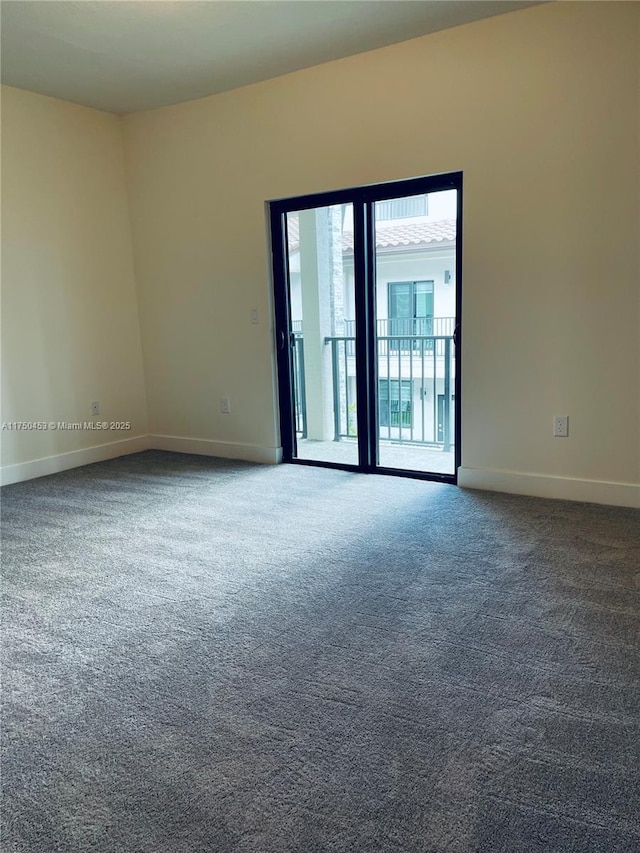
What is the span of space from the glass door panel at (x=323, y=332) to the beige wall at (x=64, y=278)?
4.79ft

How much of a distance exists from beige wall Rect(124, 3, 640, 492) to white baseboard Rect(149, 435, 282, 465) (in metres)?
0.54

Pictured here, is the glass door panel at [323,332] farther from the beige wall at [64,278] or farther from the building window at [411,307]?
the beige wall at [64,278]

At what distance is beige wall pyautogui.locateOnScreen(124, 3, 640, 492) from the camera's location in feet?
9.77

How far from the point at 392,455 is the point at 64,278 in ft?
9.15

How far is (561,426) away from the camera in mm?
3309

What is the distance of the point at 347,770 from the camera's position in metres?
1.43

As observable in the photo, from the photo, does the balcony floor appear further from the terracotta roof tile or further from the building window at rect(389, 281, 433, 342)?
the terracotta roof tile

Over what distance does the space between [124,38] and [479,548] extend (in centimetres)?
329

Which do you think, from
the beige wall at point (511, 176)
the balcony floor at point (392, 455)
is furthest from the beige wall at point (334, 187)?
the balcony floor at point (392, 455)

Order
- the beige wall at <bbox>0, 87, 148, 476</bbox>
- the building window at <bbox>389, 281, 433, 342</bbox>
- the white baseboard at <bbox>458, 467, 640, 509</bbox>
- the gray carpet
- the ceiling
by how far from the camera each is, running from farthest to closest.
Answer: the beige wall at <bbox>0, 87, 148, 476</bbox> < the building window at <bbox>389, 281, 433, 342</bbox> < the white baseboard at <bbox>458, 467, 640, 509</bbox> < the ceiling < the gray carpet

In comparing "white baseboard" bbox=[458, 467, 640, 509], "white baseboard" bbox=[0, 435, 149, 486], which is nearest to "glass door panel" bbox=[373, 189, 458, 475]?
"white baseboard" bbox=[458, 467, 640, 509]

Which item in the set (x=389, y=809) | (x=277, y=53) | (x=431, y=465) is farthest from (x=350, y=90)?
(x=389, y=809)

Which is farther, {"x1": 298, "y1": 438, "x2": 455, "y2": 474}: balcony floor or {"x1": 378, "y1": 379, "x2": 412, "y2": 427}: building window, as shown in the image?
{"x1": 378, "y1": 379, "x2": 412, "y2": 427}: building window

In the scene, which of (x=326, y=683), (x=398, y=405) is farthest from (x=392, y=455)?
(x=326, y=683)
